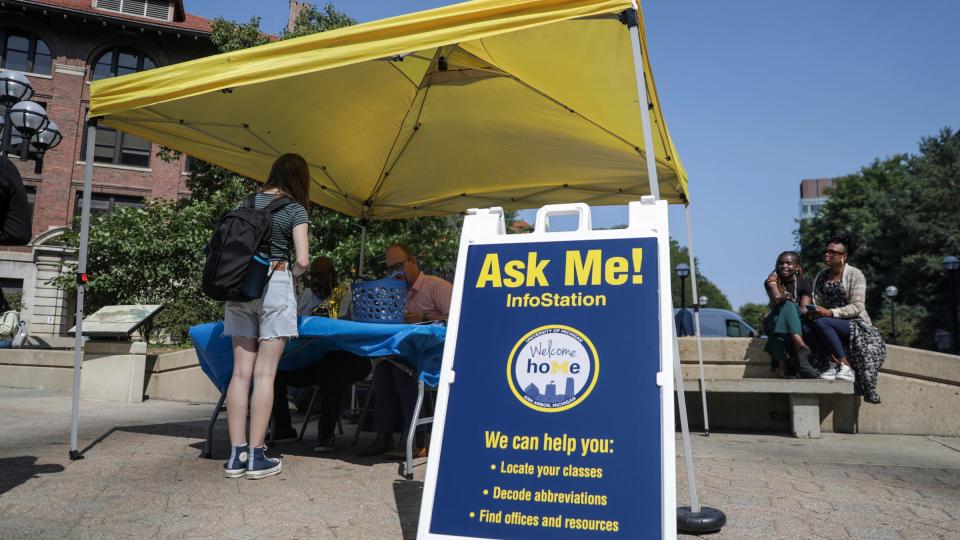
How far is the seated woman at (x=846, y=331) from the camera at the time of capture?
629 cm

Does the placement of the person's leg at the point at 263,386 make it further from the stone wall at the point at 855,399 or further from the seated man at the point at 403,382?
the stone wall at the point at 855,399

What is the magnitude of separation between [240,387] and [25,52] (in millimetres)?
33349

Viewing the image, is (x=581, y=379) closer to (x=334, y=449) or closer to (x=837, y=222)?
(x=334, y=449)

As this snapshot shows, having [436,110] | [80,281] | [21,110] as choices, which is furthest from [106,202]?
[80,281]

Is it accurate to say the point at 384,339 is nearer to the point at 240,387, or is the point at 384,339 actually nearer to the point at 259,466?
the point at 240,387

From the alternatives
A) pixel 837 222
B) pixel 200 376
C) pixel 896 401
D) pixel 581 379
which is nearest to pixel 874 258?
pixel 837 222

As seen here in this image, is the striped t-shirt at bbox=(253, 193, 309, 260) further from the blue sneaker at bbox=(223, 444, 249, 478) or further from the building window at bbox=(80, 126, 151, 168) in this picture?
the building window at bbox=(80, 126, 151, 168)

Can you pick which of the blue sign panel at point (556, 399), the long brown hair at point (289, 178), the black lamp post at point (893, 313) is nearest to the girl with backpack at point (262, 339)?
the long brown hair at point (289, 178)

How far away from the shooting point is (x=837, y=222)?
155 feet

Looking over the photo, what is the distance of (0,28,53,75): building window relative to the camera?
29.3 meters

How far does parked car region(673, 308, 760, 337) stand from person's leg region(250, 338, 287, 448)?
12.5 m

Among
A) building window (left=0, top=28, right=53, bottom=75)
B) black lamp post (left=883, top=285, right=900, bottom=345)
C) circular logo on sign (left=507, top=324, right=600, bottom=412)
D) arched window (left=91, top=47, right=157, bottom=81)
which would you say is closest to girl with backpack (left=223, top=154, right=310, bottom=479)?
circular logo on sign (left=507, top=324, right=600, bottom=412)

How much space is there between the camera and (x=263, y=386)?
4.03 m

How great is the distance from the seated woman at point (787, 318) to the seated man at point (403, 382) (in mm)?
3438
